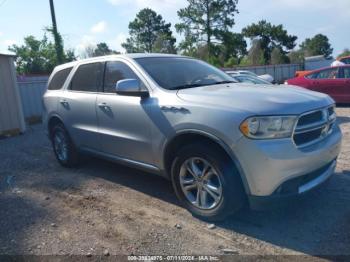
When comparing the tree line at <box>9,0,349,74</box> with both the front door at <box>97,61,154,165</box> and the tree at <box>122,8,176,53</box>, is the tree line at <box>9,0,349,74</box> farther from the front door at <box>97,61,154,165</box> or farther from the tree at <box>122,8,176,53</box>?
the front door at <box>97,61,154,165</box>

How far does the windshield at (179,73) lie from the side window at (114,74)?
0.64ft

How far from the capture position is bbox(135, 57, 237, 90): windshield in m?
4.35

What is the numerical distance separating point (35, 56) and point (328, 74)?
30.0 metres

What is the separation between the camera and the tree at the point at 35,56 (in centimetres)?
3428

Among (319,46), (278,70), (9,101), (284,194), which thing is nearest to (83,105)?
(284,194)

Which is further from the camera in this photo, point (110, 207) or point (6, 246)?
point (110, 207)

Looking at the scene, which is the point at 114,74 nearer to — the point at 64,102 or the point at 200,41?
the point at 64,102

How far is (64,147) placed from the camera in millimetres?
6152

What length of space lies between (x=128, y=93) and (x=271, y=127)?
5.84ft

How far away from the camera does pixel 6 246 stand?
360 centimetres

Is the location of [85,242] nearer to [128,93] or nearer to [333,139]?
[128,93]

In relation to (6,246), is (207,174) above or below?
above

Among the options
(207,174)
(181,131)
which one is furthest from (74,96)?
(207,174)

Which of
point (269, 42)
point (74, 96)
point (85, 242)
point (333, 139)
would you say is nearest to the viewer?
point (85, 242)
